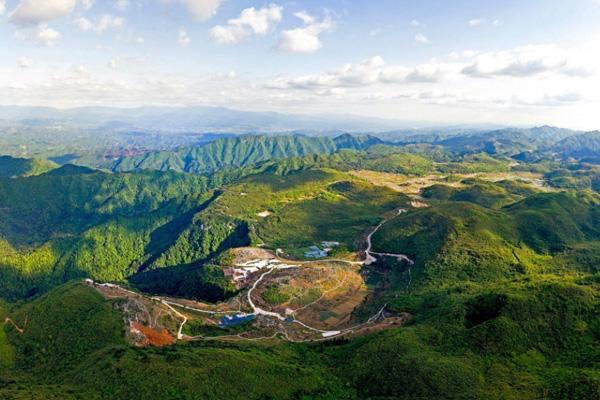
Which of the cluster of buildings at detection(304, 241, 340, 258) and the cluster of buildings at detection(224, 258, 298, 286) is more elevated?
the cluster of buildings at detection(304, 241, 340, 258)

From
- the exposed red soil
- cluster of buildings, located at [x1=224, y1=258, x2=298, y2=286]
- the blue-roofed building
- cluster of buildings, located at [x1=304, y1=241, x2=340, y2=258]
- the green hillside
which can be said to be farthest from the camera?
cluster of buildings, located at [x1=304, y1=241, x2=340, y2=258]

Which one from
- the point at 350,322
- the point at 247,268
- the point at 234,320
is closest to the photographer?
the point at 234,320

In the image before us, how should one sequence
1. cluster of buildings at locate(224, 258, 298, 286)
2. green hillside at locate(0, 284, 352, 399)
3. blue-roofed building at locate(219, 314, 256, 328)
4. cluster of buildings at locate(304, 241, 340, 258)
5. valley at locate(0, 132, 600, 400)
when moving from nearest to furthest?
green hillside at locate(0, 284, 352, 399), valley at locate(0, 132, 600, 400), blue-roofed building at locate(219, 314, 256, 328), cluster of buildings at locate(224, 258, 298, 286), cluster of buildings at locate(304, 241, 340, 258)

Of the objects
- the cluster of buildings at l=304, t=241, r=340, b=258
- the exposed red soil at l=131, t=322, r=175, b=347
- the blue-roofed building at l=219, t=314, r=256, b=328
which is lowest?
the blue-roofed building at l=219, t=314, r=256, b=328

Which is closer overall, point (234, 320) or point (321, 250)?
point (234, 320)

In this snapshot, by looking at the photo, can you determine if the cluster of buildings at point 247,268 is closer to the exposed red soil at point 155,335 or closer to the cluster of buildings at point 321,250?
the cluster of buildings at point 321,250

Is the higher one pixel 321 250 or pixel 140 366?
pixel 140 366

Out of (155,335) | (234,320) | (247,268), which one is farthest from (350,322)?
(155,335)

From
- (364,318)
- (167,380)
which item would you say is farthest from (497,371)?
(167,380)

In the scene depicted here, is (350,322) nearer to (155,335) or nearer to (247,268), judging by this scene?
(247,268)

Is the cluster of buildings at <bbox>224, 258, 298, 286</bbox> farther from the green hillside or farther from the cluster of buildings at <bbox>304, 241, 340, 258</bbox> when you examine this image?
the green hillside

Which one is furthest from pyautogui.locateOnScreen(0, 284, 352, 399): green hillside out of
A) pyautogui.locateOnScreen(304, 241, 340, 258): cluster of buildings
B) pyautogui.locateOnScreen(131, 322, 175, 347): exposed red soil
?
pyautogui.locateOnScreen(304, 241, 340, 258): cluster of buildings

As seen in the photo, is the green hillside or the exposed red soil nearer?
the green hillside
